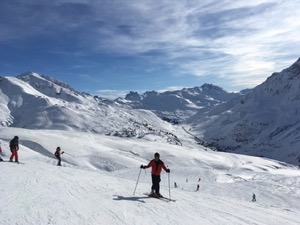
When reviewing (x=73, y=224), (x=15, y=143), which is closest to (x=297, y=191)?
(x=15, y=143)

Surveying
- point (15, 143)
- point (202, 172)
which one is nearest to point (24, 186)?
point (15, 143)

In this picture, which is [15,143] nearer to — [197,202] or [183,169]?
[197,202]

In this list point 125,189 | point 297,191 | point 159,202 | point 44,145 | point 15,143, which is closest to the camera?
point 159,202

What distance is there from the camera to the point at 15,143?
29.7 metres

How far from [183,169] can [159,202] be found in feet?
164

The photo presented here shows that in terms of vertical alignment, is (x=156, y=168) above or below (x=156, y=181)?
above

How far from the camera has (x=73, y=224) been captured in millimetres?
Result: 11688

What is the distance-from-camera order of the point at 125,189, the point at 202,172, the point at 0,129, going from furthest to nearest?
1. the point at 0,129
2. the point at 202,172
3. the point at 125,189

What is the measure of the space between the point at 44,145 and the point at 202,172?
3528 cm

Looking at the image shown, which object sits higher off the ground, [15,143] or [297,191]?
[15,143]

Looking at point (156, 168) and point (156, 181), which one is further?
point (156, 181)

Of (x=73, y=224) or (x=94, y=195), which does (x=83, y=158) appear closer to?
(x=94, y=195)

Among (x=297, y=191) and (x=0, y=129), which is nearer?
(x=297, y=191)

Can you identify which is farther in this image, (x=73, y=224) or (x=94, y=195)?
(x=94, y=195)
